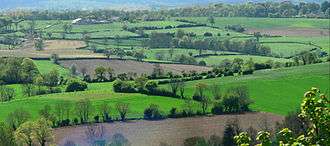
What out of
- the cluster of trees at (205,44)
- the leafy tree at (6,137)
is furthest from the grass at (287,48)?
the leafy tree at (6,137)

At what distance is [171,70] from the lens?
108188mm

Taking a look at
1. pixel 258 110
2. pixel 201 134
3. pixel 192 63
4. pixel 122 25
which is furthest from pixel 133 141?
pixel 122 25

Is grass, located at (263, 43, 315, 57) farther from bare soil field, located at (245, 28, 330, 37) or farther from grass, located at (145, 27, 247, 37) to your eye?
grass, located at (145, 27, 247, 37)

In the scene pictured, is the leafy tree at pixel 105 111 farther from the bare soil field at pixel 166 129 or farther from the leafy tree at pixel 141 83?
the leafy tree at pixel 141 83

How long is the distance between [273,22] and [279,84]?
93.7m

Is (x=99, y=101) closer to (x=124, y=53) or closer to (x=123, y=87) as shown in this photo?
(x=123, y=87)

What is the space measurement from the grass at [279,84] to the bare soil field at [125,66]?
600 inches

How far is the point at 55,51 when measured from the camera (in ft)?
426

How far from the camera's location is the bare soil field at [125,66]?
10842 centimetres

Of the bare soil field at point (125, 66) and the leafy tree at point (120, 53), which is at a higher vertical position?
the leafy tree at point (120, 53)

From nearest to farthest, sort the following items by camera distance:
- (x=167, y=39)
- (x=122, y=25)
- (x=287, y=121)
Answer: (x=287, y=121), (x=167, y=39), (x=122, y=25)

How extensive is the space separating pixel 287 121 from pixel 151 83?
26383 millimetres

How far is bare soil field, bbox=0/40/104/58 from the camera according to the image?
405 feet

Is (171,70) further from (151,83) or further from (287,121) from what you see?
(287,121)
